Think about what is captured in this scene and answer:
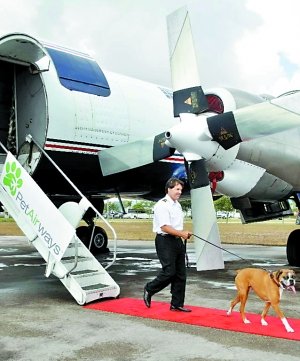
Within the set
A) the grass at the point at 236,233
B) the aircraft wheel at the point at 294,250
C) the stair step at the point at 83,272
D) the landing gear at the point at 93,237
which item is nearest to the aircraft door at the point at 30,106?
the stair step at the point at 83,272

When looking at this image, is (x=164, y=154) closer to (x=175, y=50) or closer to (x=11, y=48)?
(x=175, y=50)

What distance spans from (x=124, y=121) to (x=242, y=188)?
3326 mm

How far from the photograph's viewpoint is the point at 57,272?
7.72 m

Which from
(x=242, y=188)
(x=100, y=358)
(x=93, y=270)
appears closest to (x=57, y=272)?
(x=93, y=270)

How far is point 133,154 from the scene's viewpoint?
34.1 feet

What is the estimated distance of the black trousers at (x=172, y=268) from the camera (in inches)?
267

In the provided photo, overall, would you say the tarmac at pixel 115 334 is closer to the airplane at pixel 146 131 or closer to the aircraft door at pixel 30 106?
the airplane at pixel 146 131

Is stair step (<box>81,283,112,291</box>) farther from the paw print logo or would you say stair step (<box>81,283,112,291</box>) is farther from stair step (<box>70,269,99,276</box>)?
the paw print logo

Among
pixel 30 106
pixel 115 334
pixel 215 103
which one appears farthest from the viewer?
pixel 30 106

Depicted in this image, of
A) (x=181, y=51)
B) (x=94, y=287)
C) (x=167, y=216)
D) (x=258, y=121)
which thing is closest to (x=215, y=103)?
(x=181, y=51)

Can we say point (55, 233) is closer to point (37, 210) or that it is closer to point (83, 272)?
point (37, 210)

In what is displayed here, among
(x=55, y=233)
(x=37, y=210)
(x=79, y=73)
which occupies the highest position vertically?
(x=79, y=73)

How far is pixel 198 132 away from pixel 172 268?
291cm

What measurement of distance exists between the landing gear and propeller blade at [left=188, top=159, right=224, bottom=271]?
19.5 feet
